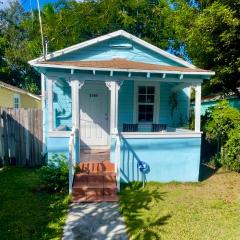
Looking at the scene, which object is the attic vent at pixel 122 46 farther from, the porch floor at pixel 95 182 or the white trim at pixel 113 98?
the porch floor at pixel 95 182

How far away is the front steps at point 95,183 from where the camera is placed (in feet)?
25.2

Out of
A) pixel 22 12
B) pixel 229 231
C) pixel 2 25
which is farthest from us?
pixel 22 12

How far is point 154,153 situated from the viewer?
30.2ft

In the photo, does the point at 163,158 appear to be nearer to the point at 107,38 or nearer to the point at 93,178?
the point at 93,178

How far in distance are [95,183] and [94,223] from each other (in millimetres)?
2005

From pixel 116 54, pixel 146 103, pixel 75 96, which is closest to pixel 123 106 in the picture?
pixel 146 103

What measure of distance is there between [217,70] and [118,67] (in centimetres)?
518

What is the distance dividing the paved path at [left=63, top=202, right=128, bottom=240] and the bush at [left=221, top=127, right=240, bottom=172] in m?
4.99

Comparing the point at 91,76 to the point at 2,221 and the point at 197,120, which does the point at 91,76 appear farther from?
the point at 2,221

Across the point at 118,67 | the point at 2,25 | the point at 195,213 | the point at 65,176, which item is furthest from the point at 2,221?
the point at 2,25

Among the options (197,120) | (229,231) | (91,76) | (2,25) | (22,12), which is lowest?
(229,231)

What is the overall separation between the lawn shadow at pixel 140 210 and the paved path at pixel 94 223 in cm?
19

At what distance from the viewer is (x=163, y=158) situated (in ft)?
30.5

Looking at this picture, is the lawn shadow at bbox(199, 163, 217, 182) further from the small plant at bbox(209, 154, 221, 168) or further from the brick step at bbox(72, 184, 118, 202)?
the brick step at bbox(72, 184, 118, 202)
